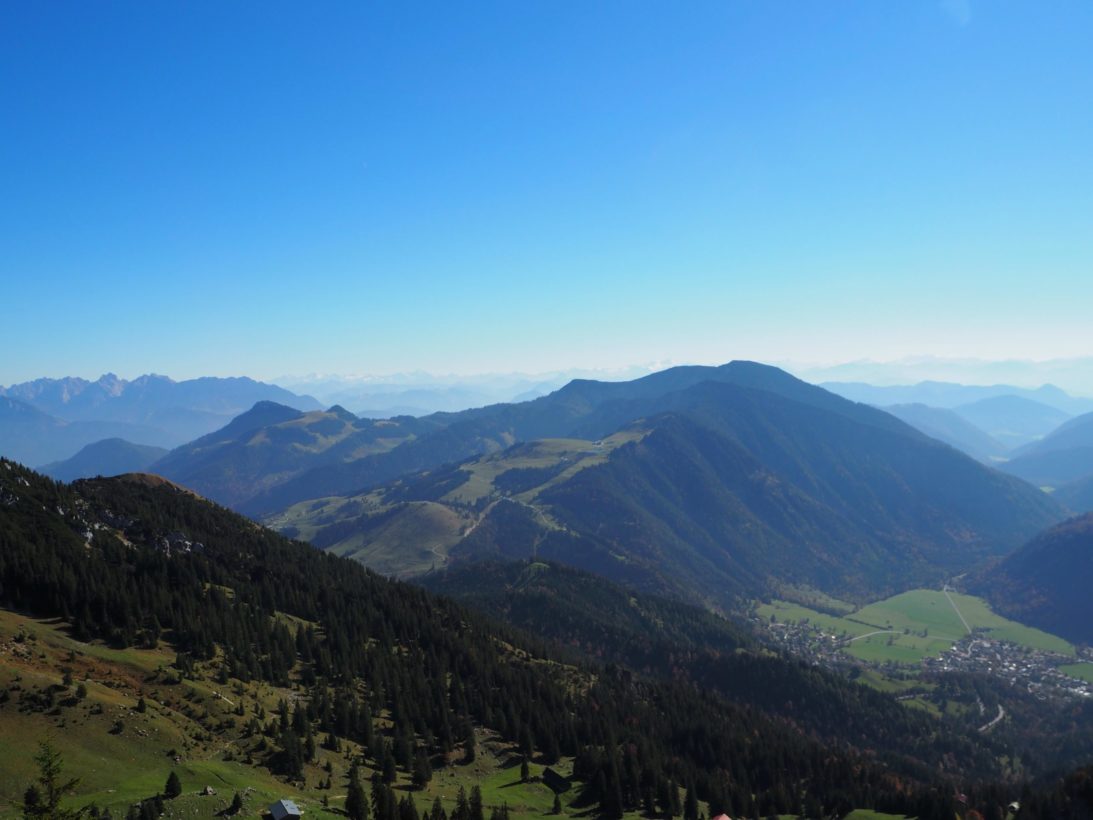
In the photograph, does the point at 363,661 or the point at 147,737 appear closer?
the point at 147,737

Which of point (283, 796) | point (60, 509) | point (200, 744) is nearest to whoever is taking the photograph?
point (283, 796)

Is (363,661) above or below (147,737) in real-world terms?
below

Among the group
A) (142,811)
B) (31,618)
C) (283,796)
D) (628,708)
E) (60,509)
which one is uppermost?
(60,509)

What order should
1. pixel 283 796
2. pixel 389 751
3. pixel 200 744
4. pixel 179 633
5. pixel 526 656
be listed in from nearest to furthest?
pixel 283 796 < pixel 200 744 < pixel 389 751 < pixel 179 633 < pixel 526 656

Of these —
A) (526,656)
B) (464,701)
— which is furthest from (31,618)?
(526,656)

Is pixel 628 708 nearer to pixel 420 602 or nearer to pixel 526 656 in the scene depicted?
pixel 526 656

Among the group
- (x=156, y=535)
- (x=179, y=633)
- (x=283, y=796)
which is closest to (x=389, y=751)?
(x=283, y=796)

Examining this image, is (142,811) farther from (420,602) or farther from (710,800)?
(420,602)

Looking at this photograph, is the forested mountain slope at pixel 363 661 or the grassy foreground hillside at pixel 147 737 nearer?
the grassy foreground hillside at pixel 147 737

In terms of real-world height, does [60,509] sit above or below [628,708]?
above

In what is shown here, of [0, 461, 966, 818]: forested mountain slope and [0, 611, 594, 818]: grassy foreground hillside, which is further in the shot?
[0, 461, 966, 818]: forested mountain slope

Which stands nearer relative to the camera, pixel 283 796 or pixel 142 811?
pixel 142 811
